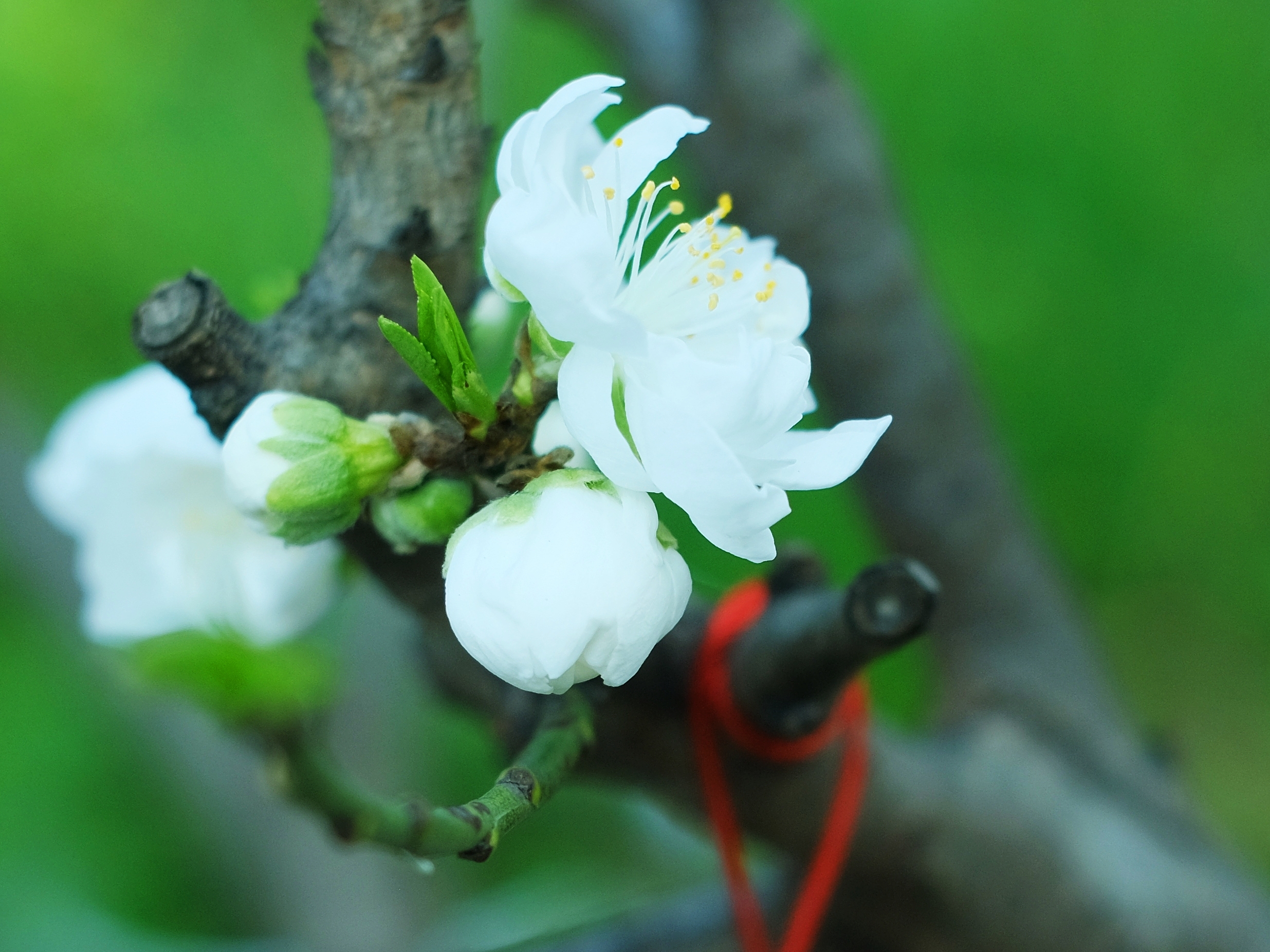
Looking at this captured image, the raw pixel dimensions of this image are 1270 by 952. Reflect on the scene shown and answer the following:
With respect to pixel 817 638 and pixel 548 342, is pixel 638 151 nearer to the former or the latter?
pixel 548 342

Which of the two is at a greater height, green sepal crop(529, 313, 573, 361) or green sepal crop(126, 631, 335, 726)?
green sepal crop(529, 313, 573, 361)

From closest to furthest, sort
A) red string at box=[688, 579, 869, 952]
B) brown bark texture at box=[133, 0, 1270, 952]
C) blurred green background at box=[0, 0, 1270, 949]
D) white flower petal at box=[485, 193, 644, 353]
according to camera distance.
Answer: white flower petal at box=[485, 193, 644, 353]
brown bark texture at box=[133, 0, 1270, 952]
red string at box=[688, 579, 869, 952]
blurred green background at box=[0, 0, 1270, 949]

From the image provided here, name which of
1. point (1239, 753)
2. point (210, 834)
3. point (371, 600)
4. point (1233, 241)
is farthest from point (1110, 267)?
point (210, 834)

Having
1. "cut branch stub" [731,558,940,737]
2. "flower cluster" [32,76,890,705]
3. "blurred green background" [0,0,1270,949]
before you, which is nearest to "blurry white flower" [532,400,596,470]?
"flower cluster" [32,76,890,705]

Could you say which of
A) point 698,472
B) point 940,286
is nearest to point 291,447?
point 698,472

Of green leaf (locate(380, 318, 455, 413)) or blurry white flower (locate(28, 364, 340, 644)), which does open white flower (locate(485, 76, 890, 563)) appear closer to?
green leaf (locate(380, 318, 455, 413))

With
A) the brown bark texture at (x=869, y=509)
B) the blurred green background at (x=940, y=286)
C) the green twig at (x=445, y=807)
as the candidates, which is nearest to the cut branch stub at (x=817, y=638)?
the brown bark texture at (x=869, y=509)

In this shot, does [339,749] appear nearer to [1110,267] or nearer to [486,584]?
[486,584]
